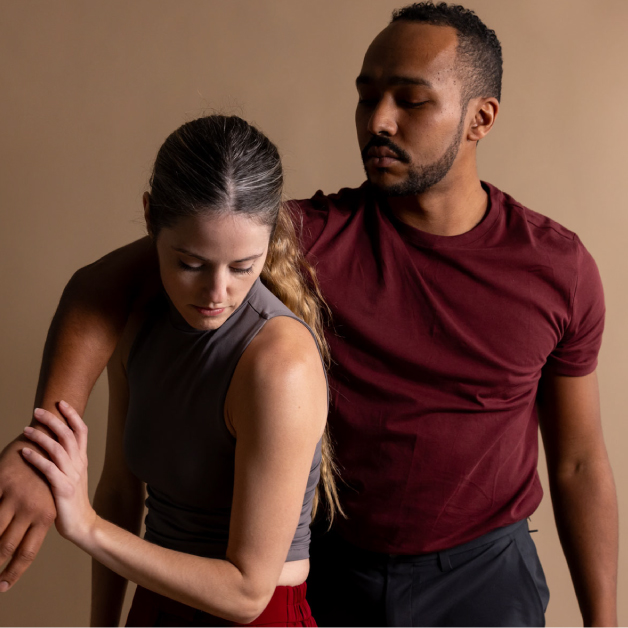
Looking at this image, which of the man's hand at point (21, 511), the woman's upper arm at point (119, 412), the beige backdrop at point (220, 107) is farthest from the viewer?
the beige backdrop at point (220, 107)

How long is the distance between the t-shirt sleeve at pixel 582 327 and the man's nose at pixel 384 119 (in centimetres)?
44

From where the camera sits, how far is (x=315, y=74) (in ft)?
6.23

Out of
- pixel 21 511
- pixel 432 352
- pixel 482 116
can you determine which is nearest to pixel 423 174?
pixel 482 116

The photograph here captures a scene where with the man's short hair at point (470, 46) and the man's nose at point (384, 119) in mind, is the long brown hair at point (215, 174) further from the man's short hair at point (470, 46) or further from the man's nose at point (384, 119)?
the man's short hair at point (470, 46)

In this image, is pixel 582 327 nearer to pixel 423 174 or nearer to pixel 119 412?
pixel 423 174

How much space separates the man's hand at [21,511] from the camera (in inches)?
34.4

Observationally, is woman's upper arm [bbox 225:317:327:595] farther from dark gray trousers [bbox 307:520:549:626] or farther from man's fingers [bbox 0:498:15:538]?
dark gray trousers [bbox 307:520:549:626]

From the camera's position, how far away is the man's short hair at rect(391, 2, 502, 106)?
1.36m

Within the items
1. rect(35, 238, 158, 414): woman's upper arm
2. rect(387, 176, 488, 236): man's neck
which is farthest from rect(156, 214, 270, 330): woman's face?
rect(387, 176, 488, 236): man's neck

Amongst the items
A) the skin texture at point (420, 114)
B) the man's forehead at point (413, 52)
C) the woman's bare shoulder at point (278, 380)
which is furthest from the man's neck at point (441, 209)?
the woman's bare shoulder at point (278, 380)

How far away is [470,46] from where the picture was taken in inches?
53.9

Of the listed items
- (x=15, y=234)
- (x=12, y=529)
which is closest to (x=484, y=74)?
(x=12, y=529)

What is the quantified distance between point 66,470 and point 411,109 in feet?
2.75

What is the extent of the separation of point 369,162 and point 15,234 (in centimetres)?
106
